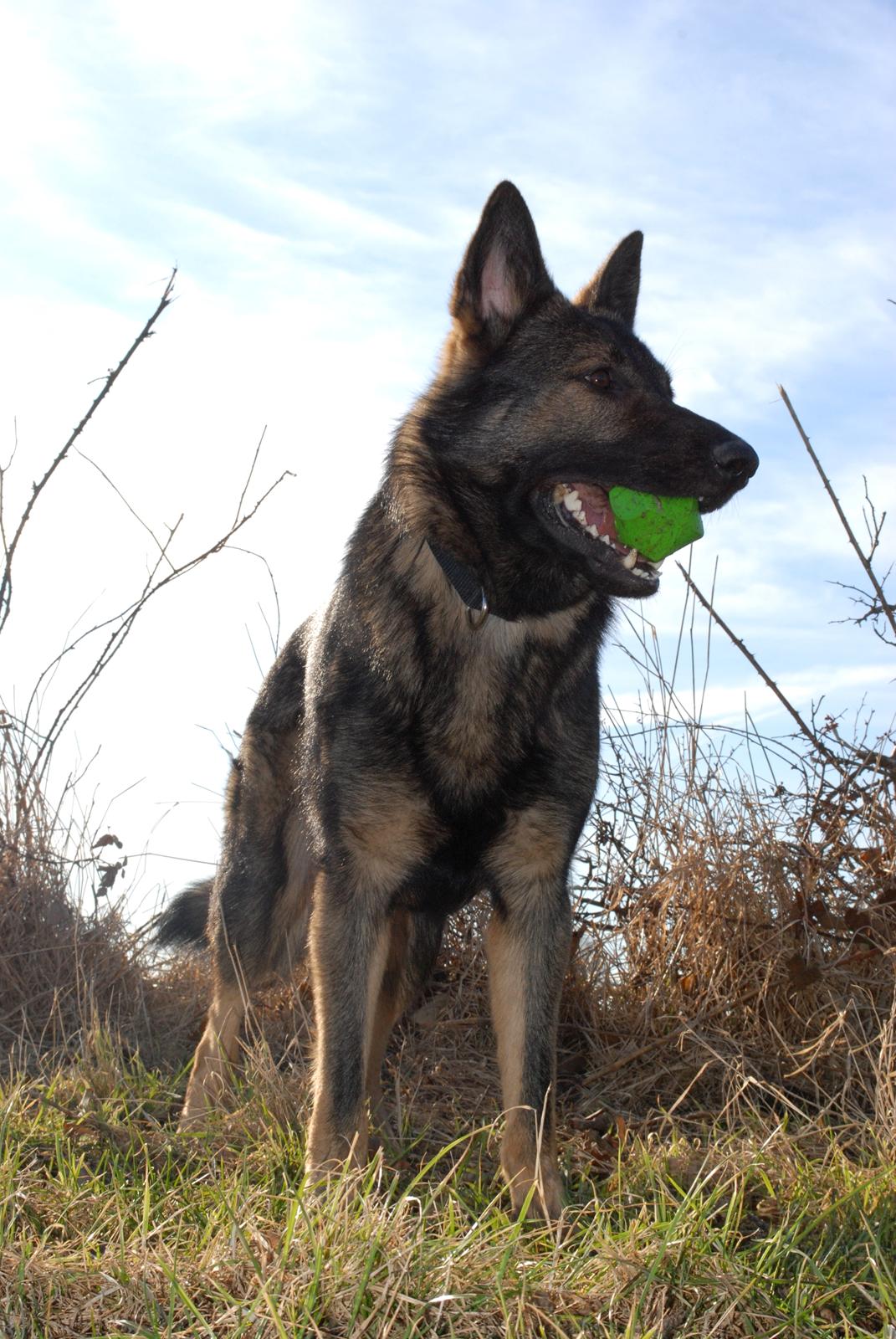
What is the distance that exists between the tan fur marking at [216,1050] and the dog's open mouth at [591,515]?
6.87 feet

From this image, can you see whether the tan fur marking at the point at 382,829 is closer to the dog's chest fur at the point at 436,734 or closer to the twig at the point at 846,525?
the dog's chest fur at the point at 436,734

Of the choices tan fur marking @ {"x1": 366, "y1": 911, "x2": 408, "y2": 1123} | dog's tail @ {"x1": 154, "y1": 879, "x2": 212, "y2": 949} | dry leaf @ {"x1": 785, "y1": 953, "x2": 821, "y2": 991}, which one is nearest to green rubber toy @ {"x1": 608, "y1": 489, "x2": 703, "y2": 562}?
tan fur marking @ {"x1": 366, "y1": 911, "x2": 408, "y2": 1123}

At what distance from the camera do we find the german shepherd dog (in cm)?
342

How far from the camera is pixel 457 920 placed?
5.28 metres

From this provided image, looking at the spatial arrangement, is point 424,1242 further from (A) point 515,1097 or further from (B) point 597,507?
(B) point 597,507

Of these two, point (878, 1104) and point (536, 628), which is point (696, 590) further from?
point (878, 1104)

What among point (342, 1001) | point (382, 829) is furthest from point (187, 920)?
point (382, 829)

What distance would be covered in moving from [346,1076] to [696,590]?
279 cm

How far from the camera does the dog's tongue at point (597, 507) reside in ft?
11.8

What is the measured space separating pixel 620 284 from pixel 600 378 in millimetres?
855

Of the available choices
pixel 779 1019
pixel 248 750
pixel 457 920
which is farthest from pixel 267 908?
pixel 779 1019

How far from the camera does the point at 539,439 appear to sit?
3.58 metres

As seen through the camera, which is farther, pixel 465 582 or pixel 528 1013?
pixel 465 582

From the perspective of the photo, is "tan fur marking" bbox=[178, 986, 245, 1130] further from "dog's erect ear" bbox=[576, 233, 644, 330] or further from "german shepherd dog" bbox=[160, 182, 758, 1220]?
"dog's erect ear" bbox=[576, 233, 644, 330]
